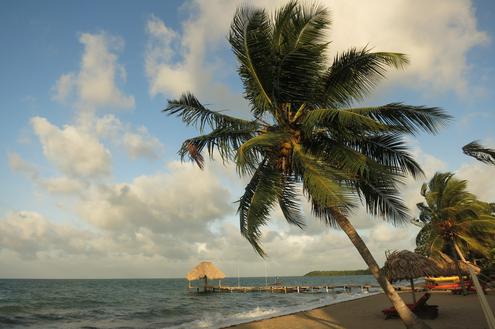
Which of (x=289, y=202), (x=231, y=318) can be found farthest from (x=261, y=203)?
(x=231, y=318)

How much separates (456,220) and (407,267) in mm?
Result: 9989

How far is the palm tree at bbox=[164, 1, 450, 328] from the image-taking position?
7863 millimetres

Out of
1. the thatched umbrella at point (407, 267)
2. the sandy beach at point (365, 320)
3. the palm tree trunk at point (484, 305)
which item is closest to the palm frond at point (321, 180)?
the palm tree trunk at point (484, 305)

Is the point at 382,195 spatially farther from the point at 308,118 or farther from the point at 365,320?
the point at 365,320

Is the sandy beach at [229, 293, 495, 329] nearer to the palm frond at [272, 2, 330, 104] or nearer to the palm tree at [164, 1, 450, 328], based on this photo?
the palm tree at [164, 1, 450, 328]

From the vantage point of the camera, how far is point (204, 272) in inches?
1905

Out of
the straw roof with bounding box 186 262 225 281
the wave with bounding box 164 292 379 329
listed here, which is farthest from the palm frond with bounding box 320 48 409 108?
the straw roof with bounding box 186 262 225 281

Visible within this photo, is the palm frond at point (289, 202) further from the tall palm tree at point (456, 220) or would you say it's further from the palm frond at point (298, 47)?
the tall palm tree at point (456, 220)

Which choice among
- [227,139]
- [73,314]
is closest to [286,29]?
[227,139]

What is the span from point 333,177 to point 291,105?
7.20 feet

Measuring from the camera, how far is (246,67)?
27.5ft

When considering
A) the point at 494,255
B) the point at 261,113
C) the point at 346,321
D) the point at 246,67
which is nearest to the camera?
the point at 246,67

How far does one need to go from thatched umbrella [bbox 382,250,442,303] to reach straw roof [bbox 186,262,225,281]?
37.0 meters

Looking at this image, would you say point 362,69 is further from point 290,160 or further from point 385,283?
point 385,283
